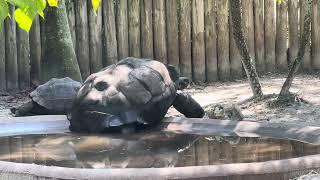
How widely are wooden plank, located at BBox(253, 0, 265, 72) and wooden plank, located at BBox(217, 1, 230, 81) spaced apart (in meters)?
0.48

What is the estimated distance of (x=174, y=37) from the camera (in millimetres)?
9992

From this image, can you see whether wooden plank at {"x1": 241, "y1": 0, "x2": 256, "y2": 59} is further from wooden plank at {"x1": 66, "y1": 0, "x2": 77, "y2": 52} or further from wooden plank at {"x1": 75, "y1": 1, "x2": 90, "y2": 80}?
wooden plank at {"x1": 66, "y1": 0, "x2": 77, "y2": 52}

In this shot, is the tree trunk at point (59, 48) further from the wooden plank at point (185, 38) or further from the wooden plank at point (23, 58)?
the wooden plank at point (185, 38)

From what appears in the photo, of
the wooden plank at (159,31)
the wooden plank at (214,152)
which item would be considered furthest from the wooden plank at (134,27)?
the wooden plank at (214,152)

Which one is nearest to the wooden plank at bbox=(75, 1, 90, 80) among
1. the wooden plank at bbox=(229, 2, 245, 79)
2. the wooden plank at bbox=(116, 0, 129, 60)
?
the wooden plank at bbox=(116, 0, 129, 60)

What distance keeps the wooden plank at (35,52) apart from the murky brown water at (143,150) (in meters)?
3.97

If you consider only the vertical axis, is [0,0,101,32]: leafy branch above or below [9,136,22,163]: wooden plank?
above

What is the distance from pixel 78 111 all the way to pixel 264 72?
17.9ft

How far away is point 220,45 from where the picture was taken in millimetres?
10133

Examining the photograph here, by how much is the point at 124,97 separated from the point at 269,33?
17.7ft

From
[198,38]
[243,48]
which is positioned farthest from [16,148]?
[198,38]

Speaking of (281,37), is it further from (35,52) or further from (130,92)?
(130,92)

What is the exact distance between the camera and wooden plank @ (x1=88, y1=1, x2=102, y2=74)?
377 inches

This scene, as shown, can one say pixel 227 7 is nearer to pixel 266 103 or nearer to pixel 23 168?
pixel 266 103
